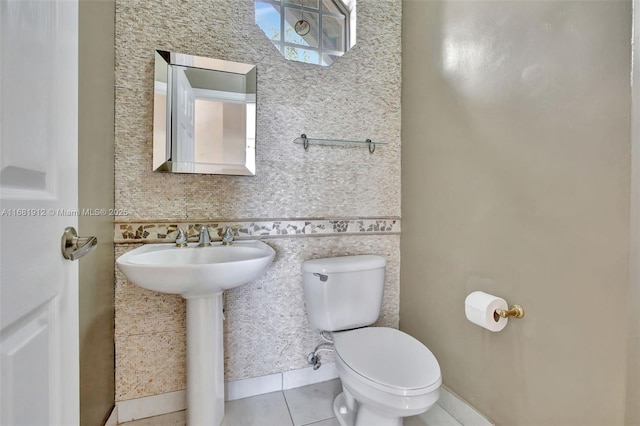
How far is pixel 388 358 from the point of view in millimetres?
1166

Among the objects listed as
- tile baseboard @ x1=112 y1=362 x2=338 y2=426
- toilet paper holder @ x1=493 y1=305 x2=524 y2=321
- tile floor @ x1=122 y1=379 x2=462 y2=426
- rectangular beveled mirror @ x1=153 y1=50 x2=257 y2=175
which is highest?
rectangular beveled mirror @ x1=153 y1=50 x2=257 y2=175

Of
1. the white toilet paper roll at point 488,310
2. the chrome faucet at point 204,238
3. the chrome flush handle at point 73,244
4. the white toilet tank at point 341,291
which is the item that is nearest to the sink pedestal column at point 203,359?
the chrome faucet at point 204,238

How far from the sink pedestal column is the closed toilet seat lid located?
55cm

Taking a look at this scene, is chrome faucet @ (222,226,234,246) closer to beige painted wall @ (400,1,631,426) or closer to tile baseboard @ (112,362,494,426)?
tile baseboard @ (112,362,494,426)

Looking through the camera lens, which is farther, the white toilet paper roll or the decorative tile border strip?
the decorative tile border strip

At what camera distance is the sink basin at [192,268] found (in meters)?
0.96

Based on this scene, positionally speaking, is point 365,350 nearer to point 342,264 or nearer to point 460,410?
point 342,264

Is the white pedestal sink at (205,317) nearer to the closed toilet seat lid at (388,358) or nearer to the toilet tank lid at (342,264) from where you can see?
the toilet tank lid at (342,264)

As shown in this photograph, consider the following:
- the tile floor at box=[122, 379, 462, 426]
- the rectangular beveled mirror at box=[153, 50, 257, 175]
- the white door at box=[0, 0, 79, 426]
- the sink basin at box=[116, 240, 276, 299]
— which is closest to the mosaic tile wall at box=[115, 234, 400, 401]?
the tile floor at box=[122, 379, 462, 426]

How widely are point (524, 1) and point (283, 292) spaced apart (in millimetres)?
1664

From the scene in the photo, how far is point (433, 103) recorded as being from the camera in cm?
152

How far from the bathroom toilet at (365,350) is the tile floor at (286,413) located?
0.09 m

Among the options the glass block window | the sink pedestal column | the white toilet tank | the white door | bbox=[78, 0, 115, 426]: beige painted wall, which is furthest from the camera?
the glass block window

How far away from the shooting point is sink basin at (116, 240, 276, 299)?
0.96 meters
